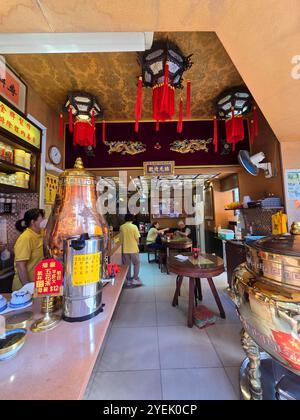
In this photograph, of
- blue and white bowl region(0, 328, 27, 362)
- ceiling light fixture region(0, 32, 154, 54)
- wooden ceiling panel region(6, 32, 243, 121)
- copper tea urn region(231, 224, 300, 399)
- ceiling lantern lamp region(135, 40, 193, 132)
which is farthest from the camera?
wooden ceiling panel region(6, 32, 243, 121)

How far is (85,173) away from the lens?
1126mm

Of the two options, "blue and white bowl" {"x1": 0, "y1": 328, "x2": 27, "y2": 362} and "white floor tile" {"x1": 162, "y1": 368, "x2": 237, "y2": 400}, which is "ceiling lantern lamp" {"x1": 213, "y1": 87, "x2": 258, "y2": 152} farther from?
"blue and white bowl" {"x1": 0, "y1": 328, "x2": 27, "y2": 362}

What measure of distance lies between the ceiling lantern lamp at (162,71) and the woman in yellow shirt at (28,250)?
1.70m

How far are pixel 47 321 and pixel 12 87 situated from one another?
3055 mm

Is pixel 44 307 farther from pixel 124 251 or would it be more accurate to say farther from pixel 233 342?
pixel 124 251

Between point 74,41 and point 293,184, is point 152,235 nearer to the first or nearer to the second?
point 293,184

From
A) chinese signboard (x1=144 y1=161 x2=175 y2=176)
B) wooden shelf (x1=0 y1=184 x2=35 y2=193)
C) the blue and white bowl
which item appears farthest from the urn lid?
wooden shelf (x1=0 y1=184 x2=35 y2=193)

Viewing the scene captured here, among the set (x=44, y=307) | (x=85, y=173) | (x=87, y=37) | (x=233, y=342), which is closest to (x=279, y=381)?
(x=233, y=342)

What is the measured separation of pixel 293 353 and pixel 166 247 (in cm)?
399

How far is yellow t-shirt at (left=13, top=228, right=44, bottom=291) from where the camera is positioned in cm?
155

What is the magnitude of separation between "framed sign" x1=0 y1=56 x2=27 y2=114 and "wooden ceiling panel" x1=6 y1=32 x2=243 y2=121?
125mm

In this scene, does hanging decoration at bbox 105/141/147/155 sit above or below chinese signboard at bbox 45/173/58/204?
above

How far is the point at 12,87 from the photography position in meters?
2.37

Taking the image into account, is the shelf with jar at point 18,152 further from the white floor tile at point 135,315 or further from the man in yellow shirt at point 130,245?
the white floor tile at point 135,315
